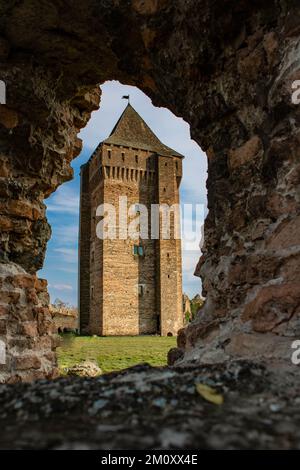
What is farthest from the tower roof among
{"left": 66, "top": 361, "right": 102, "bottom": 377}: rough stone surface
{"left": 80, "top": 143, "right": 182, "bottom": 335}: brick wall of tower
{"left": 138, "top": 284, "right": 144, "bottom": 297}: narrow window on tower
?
{"left": 66, "top": 361, "right": 102, "bottom": 377}: rough stone surface

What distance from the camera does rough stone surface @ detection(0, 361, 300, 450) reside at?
3.66 ft

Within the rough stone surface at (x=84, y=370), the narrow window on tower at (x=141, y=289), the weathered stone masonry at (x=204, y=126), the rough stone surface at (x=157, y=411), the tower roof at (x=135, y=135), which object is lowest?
the rough stone surface at (x=84, y=370)

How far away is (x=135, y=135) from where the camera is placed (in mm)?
30969

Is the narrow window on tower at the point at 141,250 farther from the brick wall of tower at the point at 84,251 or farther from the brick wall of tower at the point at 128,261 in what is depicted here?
the brick wall of tower at the point at 84,251

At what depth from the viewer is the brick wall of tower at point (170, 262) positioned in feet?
89.8

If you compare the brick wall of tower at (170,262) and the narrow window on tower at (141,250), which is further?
the narrow window on tower at (141,250)

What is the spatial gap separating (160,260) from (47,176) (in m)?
24.4

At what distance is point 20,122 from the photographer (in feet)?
11.9

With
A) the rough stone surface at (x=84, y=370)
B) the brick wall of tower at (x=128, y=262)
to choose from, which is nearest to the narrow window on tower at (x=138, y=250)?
the brick wall of tower at (x=128, y=262)

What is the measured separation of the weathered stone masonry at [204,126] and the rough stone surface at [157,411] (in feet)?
1.31

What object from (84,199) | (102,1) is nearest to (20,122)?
(102,1)

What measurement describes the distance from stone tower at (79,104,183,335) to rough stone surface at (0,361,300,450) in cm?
2499

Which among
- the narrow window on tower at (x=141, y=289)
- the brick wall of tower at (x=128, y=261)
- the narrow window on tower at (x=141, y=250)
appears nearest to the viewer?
the brick wall of tower at (x=128, y=261)
